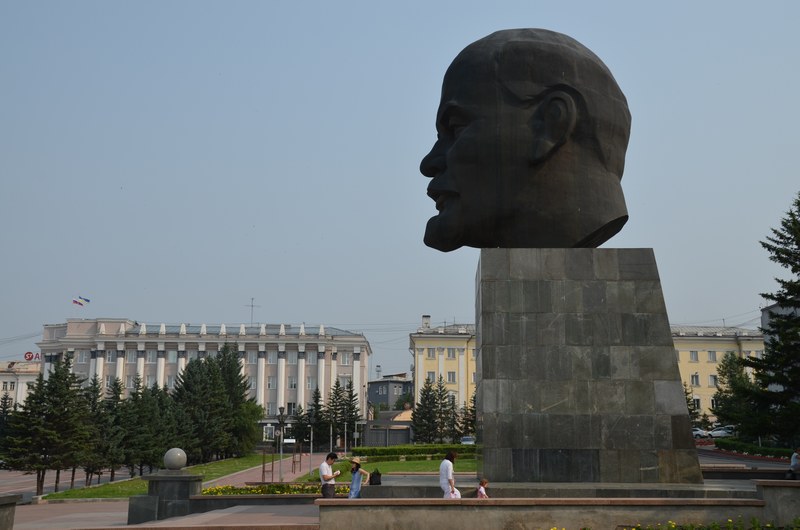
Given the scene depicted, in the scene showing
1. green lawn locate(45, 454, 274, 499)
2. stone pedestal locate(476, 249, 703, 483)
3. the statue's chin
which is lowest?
green lawn locate(45, 454, 274, 499)

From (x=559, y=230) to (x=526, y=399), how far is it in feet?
9.42

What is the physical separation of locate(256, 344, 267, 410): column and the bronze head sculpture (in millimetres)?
82072

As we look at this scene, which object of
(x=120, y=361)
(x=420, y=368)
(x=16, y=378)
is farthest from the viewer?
(x=16, y=378)

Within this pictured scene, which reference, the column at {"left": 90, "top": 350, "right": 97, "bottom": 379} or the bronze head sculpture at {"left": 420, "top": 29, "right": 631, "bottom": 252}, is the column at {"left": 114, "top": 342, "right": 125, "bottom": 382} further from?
the bronze head sculpture at {"left": 420, "top": 29, "right": 631, "bottom": 252}

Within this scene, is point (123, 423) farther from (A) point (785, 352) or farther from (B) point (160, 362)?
(B) point (160, 362)

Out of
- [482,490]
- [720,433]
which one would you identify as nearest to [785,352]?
[482,490]

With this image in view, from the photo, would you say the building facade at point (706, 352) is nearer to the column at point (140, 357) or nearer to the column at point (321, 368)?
the column at point (321, 368)

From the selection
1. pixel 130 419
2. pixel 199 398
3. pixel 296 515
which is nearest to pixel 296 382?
pixel 199 398

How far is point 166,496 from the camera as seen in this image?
16.8 metres

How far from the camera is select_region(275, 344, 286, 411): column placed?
302 feet

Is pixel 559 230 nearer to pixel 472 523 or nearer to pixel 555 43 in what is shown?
pixel 555 43

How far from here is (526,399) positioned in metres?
11.5

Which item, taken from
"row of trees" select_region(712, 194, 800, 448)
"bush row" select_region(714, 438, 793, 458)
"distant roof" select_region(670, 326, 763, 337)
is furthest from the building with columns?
"row of trees" select_region(712, 194, 800, 448)

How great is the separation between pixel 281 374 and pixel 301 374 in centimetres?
240
